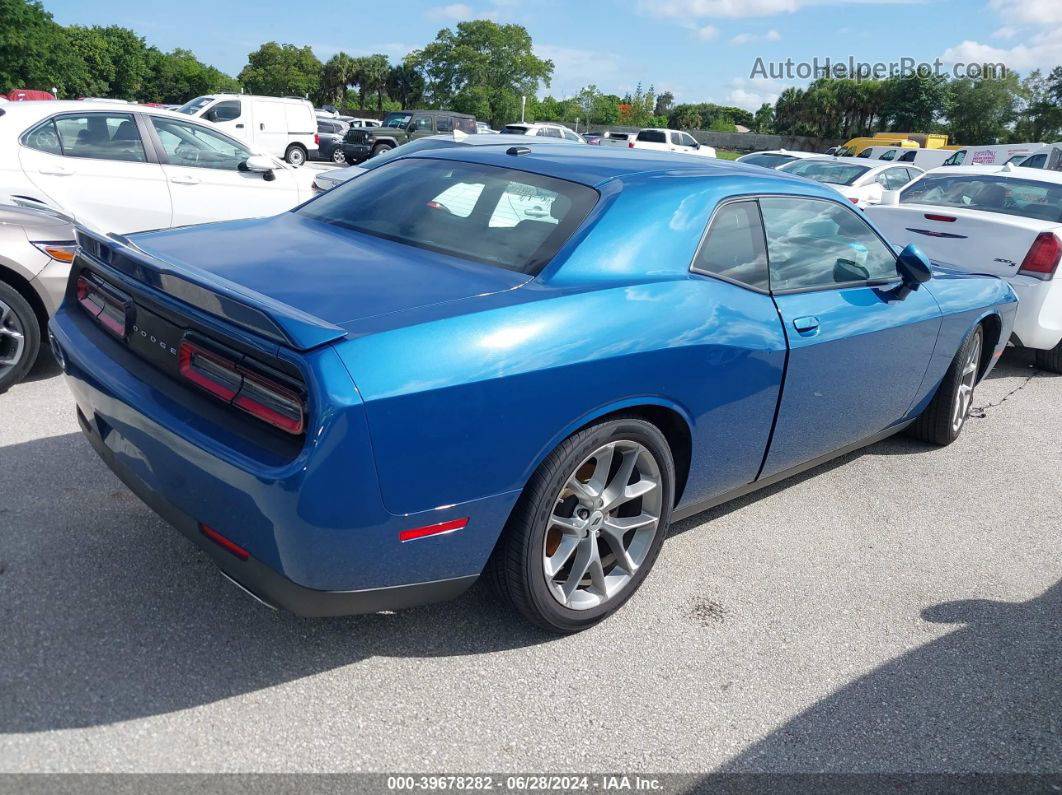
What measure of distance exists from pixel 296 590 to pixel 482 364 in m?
0.76

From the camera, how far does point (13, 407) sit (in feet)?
14.5

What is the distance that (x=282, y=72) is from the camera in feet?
329

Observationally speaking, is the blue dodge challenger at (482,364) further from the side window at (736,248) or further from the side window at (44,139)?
the side window at (44,139)

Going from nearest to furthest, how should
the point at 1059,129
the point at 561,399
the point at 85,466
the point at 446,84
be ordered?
the point at 561,399, the point at 85,466, the point at 1059,129, the point at 446,84

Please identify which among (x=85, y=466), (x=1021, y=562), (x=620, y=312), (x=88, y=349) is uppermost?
(x=620, y=312)

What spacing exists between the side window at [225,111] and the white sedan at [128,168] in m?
14.8

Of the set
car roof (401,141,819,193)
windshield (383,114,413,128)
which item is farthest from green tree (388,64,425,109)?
car roof (401,141,819,193)

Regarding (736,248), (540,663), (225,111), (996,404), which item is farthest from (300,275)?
(225,111)

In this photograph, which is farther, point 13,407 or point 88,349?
point 13,407

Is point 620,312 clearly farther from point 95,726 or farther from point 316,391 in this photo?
point 95,726

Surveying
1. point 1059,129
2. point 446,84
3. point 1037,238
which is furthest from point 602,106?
point 1037,238

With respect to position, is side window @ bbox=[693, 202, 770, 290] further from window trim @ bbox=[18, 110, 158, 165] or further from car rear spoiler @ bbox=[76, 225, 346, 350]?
window trim @ bbox=[18, 110, 158, 165]

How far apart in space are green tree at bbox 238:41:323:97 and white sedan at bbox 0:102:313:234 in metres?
98.5

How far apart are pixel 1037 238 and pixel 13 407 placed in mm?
6734
